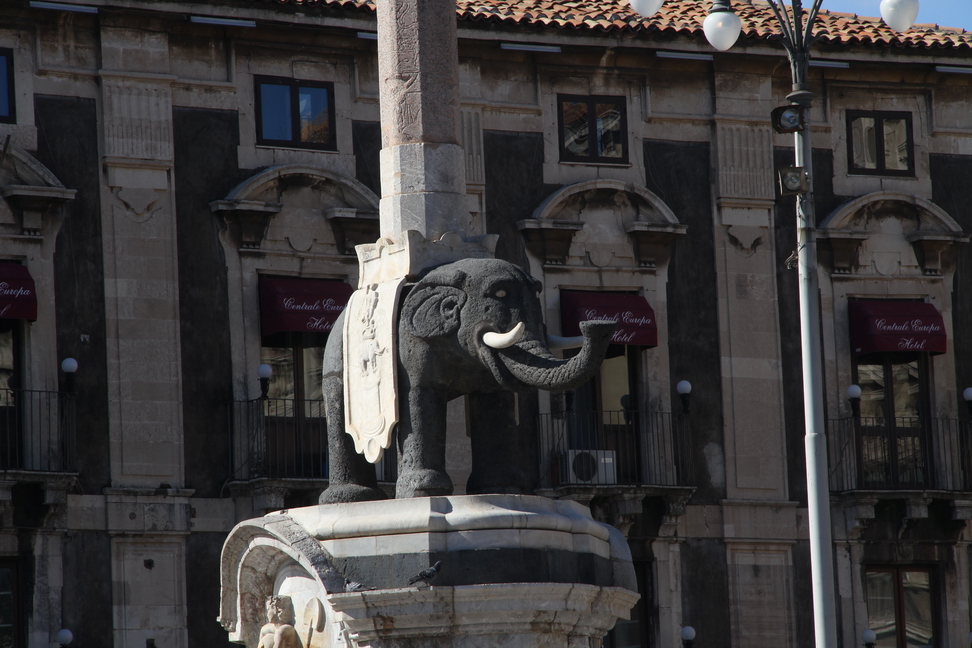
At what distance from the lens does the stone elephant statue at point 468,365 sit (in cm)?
1238

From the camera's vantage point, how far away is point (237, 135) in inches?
1019

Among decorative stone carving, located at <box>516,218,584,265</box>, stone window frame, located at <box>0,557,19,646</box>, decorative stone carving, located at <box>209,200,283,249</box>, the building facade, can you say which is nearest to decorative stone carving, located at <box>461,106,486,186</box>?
the building facade

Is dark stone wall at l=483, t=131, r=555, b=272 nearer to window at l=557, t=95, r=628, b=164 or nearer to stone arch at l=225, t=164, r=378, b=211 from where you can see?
window at l=557, t=95, r=628, b=164

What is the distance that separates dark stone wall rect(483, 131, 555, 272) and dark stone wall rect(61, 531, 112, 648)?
271 inches

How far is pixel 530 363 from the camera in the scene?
12219 mm

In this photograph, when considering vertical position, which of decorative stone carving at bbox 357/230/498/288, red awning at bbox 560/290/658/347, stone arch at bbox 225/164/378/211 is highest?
stone arch at bbox 225/164/378/211

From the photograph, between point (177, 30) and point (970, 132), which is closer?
point (177, 30)

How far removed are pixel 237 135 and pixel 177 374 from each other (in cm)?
332

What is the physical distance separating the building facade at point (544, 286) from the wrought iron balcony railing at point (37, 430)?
44mm

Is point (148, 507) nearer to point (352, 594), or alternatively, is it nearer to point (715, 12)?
point (715, 12)

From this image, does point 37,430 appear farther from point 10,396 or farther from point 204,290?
Result: point 204,290

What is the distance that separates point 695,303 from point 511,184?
3119 mm

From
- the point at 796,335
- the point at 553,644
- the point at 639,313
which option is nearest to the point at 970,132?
the point at 796,335

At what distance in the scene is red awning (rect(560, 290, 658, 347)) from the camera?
26.6 m
